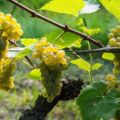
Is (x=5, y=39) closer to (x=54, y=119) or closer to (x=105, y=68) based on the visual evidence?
(x=105, y=68)

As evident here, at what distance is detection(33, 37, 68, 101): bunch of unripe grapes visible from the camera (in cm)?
63

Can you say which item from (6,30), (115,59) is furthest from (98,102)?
(6,30)

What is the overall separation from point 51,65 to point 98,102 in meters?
0.10

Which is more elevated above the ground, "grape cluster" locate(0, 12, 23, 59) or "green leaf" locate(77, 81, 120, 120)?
"grape cluster" locate(0, 12, 23, 59)

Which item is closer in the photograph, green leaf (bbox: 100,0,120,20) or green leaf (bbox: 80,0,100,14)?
green leaf (bbox: 100,0,120,20)

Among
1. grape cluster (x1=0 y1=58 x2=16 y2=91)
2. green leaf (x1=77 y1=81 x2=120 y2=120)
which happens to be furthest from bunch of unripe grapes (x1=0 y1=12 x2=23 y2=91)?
Answer: green leaf (x1=77 y1=81 x2=120 y2=120)

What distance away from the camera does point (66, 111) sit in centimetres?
390

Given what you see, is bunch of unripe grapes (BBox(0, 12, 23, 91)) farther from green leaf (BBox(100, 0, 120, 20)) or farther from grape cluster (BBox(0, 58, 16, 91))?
green leaf (BBox(100, 0, 120, 20))

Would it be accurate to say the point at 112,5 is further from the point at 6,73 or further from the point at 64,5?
the point at 6,73

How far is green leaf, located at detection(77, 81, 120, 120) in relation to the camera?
0.66 m

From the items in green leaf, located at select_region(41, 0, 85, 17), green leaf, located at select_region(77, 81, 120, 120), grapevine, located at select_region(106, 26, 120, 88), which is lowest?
green leaf, located at select_region(77, 81, 120, 120)

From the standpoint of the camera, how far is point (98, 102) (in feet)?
2.23

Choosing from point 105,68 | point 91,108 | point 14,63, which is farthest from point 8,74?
point 105,68

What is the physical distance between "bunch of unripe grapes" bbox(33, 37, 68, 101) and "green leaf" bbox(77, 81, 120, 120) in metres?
0.05
